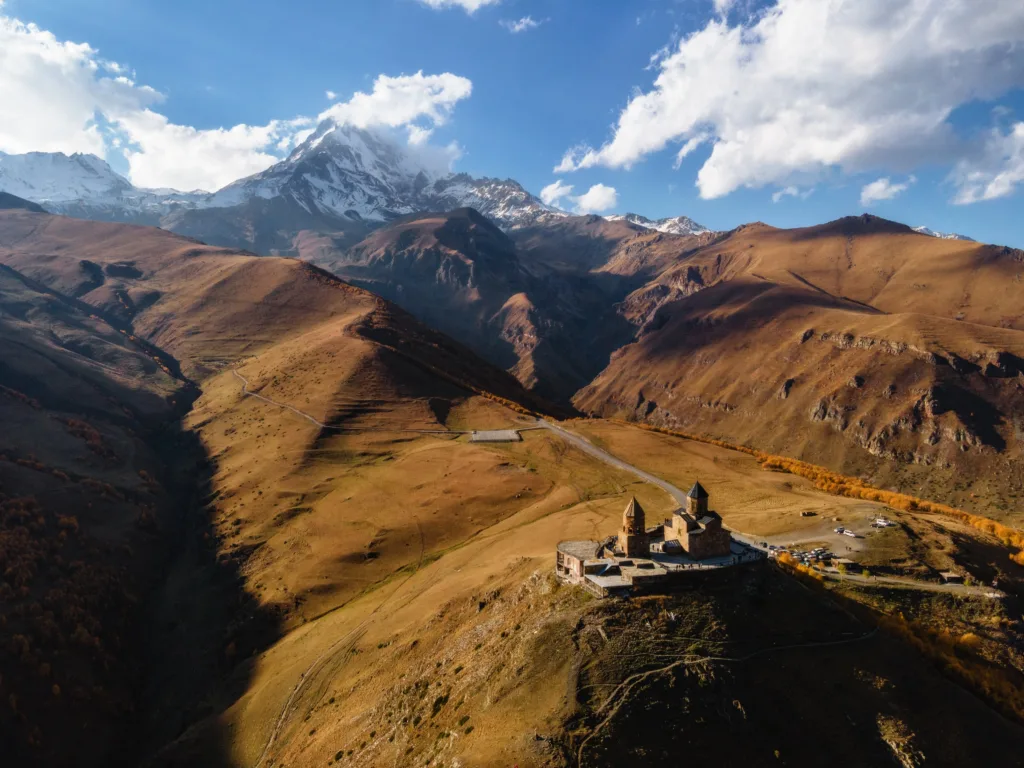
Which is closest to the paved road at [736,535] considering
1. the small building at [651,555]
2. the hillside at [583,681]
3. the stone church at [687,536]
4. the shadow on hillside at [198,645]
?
the hillside at [583,681]

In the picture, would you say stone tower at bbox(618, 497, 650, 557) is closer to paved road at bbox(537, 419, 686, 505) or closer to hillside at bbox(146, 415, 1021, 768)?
hillside at bbox(146, 415, 1021, 768)

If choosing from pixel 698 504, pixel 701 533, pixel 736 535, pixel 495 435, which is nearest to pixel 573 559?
pixel 701 533

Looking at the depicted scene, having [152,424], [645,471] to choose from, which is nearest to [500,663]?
[645,471]

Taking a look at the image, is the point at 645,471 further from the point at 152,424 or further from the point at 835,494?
the point at 152,424

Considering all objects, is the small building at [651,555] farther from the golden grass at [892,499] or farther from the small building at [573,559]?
Answer: the golden grass at [892,499]

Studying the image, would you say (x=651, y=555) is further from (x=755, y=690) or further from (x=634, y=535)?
(x=755, y=690)

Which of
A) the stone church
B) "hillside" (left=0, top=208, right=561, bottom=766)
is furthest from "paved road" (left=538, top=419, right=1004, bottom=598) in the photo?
"hillside" (left=0, top=208, right=561, bottom=766)

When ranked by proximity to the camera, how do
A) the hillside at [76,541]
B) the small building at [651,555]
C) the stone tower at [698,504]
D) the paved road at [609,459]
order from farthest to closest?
the paved road at [609,459] → the hillside at [76,541] → the stone tower at [698,504] → the small building at [651,555]
